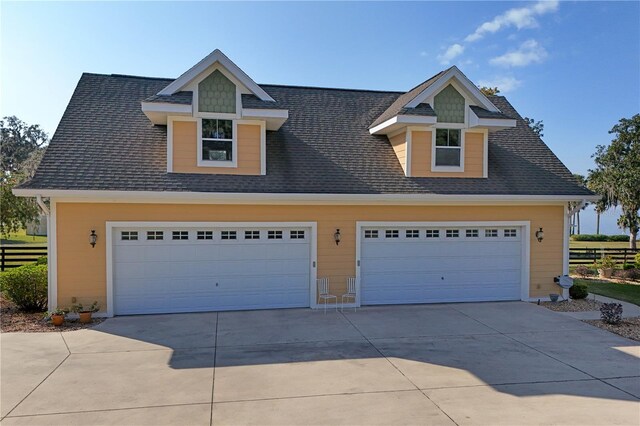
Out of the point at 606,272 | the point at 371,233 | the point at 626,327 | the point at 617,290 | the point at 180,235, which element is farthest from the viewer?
the point at 606,272

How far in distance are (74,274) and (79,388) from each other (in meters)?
4.96

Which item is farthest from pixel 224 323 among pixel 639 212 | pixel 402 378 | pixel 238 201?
pixel 639 212

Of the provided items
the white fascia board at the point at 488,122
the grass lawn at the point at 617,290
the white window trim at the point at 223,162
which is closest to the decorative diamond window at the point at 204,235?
the white window trim at the point at 223,162

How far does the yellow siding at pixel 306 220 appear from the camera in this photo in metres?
10.9

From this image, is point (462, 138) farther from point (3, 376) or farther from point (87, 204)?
point (3, 376)

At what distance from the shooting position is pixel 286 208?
1210cm

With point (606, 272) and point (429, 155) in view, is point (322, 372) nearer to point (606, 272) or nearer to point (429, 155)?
point (429, 155)

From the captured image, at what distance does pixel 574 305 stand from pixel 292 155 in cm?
907

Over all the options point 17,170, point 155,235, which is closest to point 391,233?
point 155,235

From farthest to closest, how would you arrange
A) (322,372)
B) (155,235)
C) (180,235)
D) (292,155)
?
(292,155) < (180,235) < (155,235) < (322,372)

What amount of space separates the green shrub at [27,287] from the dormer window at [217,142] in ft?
16.5

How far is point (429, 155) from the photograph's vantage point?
13.3 metres

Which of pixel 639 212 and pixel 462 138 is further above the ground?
pixel 462 138

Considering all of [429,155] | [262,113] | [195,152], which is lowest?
[195,152]
